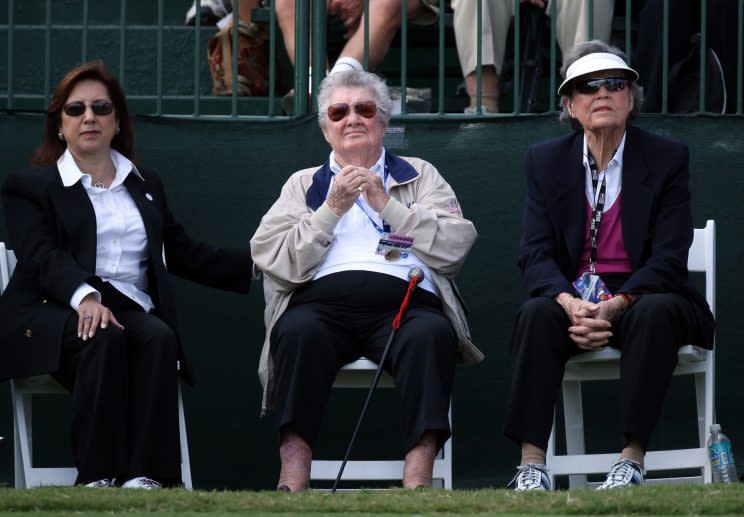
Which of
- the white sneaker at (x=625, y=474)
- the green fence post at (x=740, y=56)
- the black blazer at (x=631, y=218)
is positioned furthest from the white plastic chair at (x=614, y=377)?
the green fence post at (x=740, y=56)

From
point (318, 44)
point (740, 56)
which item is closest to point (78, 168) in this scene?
point (318, 44)

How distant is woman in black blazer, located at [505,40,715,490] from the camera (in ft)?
16.1

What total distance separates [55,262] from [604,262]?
1932mm

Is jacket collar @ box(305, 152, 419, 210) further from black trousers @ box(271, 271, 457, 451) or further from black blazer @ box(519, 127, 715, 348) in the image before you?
black blazer @ box(519, 127, 715, 348)

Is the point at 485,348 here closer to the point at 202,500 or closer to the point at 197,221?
the point at 197,221

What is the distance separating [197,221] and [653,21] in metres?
2.12

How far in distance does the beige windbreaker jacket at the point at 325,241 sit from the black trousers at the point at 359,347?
8 centimetres

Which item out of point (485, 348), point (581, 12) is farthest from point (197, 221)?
point (581, 12)

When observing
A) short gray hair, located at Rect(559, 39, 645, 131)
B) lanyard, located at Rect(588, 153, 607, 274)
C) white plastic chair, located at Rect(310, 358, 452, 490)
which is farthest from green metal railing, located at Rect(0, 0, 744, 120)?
white plastic chair, located at Rect(310, 358, 452, 490)

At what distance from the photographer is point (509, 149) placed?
6.32m

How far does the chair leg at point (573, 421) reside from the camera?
5469mm

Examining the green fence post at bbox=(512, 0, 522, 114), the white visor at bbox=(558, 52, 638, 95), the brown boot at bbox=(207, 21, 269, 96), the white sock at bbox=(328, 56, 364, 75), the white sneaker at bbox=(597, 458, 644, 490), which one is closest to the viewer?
the white sneaker at bbox=(597, 458, 644, 490)

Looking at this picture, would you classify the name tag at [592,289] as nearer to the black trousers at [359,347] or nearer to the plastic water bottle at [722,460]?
the black trousers at [359,347]

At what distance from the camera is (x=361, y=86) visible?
18.5 feet
